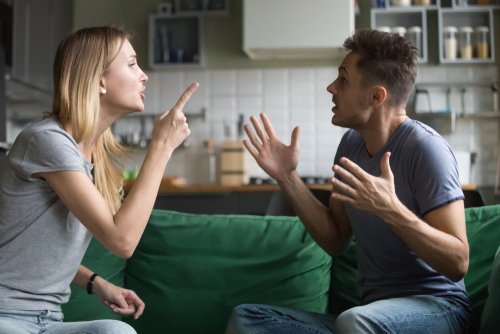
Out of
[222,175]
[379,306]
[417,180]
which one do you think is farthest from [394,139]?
[222,175]

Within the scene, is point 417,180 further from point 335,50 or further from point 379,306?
point 335,50

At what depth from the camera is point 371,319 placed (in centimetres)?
158

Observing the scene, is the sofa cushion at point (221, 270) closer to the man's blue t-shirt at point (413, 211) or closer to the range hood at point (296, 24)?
the man's blue t-shirt at point (413, 211)

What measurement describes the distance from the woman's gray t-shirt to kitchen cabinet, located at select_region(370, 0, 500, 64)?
156 inches

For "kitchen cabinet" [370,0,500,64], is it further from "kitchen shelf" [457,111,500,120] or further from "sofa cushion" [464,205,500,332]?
"sofa cushion" [464,205,500,332]

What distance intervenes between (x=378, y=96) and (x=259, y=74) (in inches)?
142

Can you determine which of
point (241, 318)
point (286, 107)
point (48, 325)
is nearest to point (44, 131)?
point (48, 325)

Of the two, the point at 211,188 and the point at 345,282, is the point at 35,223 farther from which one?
the point at 211,188

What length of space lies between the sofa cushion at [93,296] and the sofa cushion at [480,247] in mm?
1116

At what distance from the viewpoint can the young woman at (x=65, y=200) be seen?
1514 mm

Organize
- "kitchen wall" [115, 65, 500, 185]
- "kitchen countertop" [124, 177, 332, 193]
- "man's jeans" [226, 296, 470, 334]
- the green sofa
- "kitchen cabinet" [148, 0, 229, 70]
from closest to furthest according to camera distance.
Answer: "man's jeans" [226, 296, 470, 334]
the green sofa
"kitchen countertop" [124, 177, 332, 193]
"kitchen wall" [115, 65, 500, 185]
"kitchen cabinet" [148, 0, 229, 70]

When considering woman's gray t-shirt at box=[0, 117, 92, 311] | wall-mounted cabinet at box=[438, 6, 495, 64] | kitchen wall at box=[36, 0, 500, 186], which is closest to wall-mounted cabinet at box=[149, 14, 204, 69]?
kitchen wall at box=[36, 0, 500, 186]

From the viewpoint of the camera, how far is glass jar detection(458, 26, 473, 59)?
5090mm

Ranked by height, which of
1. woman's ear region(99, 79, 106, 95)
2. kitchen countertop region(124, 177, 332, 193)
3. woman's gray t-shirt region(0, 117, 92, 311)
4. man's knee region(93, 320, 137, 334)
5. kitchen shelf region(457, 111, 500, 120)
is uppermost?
woman's ear region(99, 79, 106, 95)
